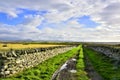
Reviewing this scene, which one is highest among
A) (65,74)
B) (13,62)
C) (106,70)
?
(13,62)

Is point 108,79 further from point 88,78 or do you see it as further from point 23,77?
point 23,77

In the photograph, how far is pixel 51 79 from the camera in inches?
820

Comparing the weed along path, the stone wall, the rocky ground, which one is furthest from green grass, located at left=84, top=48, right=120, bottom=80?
the stone wall

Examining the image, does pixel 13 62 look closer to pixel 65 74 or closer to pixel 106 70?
pixel 65 74

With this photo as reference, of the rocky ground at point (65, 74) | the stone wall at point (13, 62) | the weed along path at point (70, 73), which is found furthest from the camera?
the weed along path at point (70, 73)

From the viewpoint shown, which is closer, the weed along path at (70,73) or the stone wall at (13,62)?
the stone wall at (13,62)

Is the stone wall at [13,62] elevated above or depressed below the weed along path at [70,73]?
above

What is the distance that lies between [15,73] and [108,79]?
8.67m

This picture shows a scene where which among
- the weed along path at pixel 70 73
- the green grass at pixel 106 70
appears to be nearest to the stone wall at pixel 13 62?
the weed along path at pixel 70 73

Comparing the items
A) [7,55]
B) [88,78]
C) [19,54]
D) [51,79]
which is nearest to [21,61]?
[19,54]

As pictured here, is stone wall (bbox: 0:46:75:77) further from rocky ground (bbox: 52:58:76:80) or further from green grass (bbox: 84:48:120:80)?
green grass (bbox: 84:48:120:80)

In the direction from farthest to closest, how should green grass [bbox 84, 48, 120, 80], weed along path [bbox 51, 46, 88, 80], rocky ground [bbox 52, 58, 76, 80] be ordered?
1. green grass [bbox 84, 48, 120, 80]
2. weed along path [bbox 51, 46, 88, 80]
3. rocky ground [bbox 52, 58, 76, 80]

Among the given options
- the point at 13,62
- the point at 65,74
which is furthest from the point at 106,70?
the point at 13,62

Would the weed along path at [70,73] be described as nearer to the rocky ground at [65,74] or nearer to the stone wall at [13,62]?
the rocky ground at [65,74]
